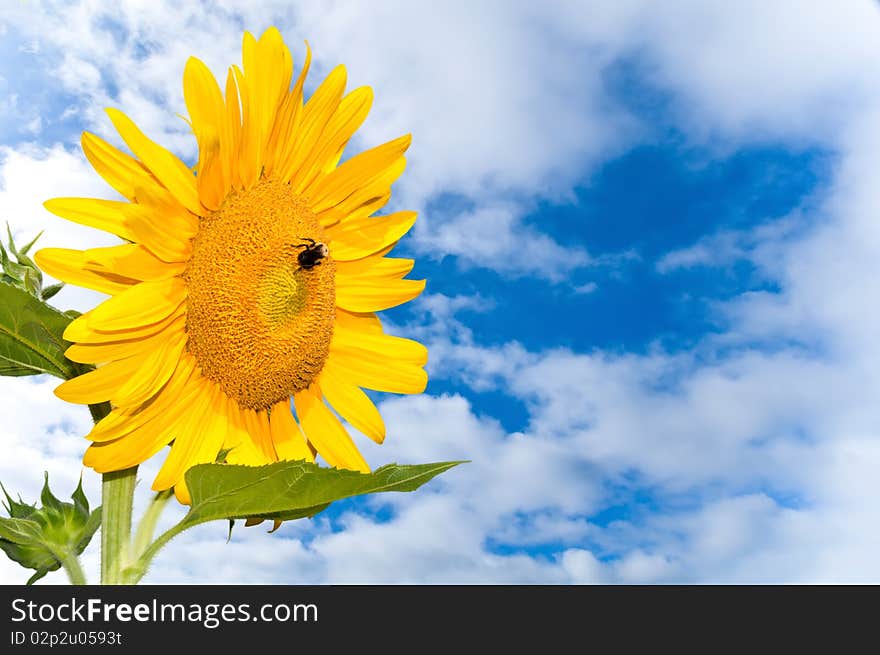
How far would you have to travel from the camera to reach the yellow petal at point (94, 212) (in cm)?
299

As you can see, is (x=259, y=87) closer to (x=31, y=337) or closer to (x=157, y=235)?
(x=157, y=235)

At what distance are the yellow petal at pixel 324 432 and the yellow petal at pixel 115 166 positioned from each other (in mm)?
1109

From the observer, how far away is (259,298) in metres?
3.38

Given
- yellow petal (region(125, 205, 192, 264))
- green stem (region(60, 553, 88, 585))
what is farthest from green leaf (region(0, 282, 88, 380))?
green stem (region(60, 553, 88, 585))

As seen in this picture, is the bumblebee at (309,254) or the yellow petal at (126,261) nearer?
the yellow petal at (126,261)

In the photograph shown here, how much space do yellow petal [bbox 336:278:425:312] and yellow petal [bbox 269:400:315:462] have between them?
1.67ft

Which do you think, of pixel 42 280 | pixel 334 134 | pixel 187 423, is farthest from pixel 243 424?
pixel 334 134

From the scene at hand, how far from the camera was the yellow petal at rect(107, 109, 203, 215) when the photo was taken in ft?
9.93

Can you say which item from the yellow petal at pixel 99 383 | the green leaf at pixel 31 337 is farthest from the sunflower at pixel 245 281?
the green leaf at pixel 31 337

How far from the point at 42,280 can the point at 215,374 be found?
723mm

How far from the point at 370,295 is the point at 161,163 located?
1104 millimetres

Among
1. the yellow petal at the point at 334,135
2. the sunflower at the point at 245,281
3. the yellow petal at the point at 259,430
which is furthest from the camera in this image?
the yellow petal at the point at 334,135

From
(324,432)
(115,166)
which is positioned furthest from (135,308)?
(324,432)

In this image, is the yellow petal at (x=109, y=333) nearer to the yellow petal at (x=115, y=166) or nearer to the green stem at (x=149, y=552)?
the yellow petal at (x=115, y=166)
